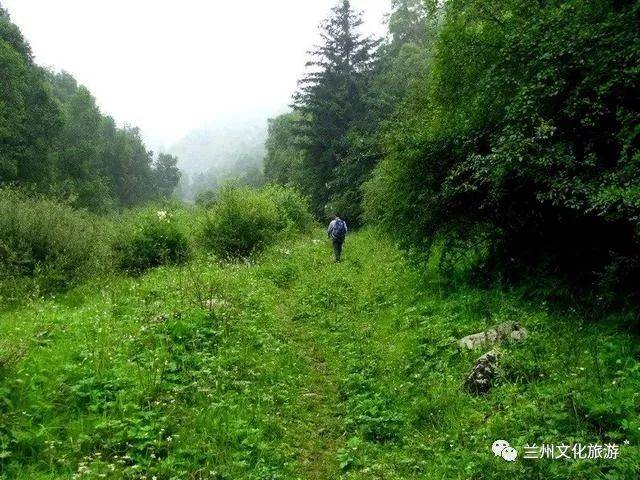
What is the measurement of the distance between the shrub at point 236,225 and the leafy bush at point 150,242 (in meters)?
2.12

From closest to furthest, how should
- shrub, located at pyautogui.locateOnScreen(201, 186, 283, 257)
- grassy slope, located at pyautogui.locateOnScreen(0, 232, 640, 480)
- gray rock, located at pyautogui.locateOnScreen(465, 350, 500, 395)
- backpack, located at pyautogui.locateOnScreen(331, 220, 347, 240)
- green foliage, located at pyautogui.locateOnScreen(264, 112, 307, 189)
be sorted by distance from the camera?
grassy slope, located at pyautogui.locateOnScreen(0, 232, 640, 480), gray rock, located at pyautogui.locateOnScreen(465, 350, 500, 395), backpack, located at pyautogui.locateOnScreen(331, 220, 347, 240), shrub, located at pyautogui.locateOnScreen(201, 186, 283, 257), green foliage, located at pyautogui.locateOnScreen(264, 112, 307, 189)

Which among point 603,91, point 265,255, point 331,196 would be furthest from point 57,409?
point 331,196

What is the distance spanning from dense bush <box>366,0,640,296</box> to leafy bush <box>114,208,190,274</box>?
959 cm

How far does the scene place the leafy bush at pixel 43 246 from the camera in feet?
38.5

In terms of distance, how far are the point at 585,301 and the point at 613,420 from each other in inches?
124

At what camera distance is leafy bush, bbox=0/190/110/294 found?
38.5 feet

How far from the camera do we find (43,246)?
41.8ft

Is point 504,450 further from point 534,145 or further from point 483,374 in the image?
point 534,145

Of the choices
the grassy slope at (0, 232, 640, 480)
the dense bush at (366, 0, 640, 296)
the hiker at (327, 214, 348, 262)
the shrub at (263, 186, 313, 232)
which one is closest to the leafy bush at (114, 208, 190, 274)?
the hiker at (327, 214, 348, 262)

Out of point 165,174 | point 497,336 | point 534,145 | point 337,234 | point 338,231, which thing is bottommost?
point 497,336

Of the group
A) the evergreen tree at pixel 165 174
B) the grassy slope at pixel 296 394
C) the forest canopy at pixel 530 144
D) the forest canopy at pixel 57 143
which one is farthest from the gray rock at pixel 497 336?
the evergreen tree at pixel 165 174

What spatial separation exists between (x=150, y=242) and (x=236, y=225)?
15.1 ft

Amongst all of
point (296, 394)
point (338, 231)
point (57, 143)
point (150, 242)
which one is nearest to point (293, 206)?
point (338, 231)

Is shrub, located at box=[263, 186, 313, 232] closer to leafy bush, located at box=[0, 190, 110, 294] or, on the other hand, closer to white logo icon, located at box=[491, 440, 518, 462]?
→ leafy bush, located at box=[0, 190, 110, 294]
